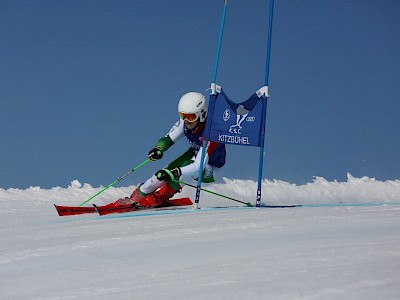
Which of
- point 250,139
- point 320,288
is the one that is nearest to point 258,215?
point 250,139

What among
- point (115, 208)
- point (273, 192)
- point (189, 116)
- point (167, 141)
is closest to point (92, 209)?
point (115, 208)

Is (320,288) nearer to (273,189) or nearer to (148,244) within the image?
(148,244)

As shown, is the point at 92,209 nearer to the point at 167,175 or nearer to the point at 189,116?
the point at 167,175

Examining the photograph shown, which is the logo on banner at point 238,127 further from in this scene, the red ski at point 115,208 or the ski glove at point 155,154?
the red ski at point 115,208

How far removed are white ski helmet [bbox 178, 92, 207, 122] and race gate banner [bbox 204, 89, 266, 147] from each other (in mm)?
261

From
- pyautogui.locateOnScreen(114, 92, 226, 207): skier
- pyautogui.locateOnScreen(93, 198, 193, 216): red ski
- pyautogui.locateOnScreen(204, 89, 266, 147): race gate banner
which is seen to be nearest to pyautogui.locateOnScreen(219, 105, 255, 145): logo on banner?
pyautogui.locateOnScreen(204, 89, 266, 147): race gate banner

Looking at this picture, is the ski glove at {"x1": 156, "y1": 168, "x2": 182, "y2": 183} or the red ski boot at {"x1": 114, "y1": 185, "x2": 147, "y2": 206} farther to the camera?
the red ski boot at {"x1": 114, "y1": 185, "x2": 147, "y2": 206}

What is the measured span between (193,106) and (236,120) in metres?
0.62

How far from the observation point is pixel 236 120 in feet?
24.3

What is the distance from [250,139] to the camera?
733cm

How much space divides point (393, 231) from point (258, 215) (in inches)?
70.0

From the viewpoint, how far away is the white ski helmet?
7664 mm

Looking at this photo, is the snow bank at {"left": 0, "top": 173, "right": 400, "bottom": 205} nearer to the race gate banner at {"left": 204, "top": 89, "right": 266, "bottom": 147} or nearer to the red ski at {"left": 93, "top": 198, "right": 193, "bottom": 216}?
the red ski at {"left": 93, "top": 198, "right": 193, "bottom": 216}

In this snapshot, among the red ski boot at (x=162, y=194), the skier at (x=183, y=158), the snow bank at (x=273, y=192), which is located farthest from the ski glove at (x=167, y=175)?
the snow bank at (x=273, y=192)
